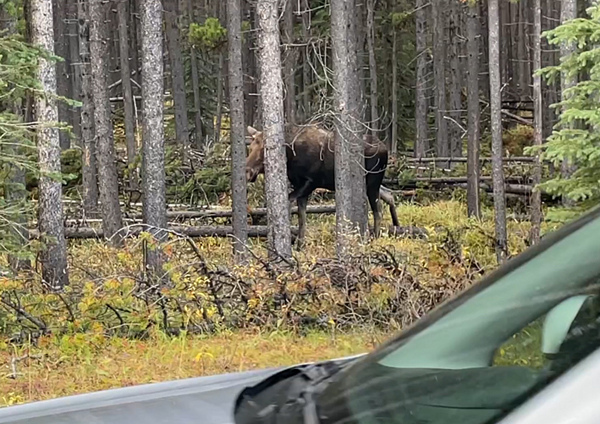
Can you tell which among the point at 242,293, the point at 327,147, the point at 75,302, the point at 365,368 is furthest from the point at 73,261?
the point at 365,368

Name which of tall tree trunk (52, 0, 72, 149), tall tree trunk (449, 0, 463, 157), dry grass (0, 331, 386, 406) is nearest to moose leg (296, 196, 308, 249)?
dry grass (0, 331, 386, 406)

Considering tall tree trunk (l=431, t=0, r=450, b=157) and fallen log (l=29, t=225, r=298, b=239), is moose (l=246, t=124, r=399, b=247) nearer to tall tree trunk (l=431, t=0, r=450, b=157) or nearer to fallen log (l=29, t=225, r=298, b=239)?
fallen log (l=29, t=225, r=298, b=239)

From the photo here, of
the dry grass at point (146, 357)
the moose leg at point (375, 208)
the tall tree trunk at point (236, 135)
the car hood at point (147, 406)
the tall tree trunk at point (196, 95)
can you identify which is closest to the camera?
the car hood at point (147, 406)

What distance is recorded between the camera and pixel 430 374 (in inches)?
79.4

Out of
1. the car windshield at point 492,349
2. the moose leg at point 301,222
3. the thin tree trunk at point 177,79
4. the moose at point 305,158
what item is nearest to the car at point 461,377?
the car windshield at point 492,349

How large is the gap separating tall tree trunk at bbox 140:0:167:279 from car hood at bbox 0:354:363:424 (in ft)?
36.4

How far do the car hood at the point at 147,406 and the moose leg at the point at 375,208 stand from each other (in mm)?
14871

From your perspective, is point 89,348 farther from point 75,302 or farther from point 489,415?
point 489,415

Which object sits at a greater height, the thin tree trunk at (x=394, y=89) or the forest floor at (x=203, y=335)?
the thin tree trunk at (x=394, y=89)

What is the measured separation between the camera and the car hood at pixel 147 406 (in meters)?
2.20

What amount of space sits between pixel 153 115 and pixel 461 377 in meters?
12.4

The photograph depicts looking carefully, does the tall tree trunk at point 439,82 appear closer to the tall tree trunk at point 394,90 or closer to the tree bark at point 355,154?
the tall tree trunk at point 394,90

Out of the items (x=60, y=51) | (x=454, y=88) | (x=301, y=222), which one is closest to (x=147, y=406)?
(x=301, y=222)

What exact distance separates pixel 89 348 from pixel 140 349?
515mm
